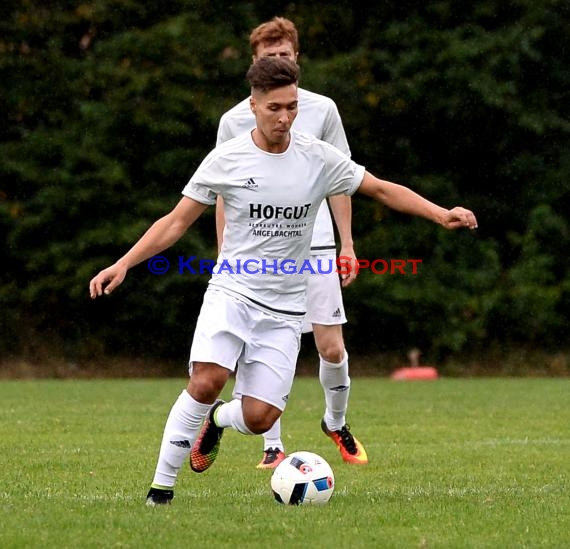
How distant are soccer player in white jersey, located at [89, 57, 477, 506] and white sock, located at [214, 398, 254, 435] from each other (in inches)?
0.7

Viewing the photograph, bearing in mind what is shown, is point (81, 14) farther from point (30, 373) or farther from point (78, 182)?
point (30, 373)

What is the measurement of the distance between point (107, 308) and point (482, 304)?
18.3 ft

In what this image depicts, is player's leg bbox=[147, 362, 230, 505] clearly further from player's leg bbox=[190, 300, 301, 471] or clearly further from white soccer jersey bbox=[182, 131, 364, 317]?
white soccer jersey bbox=[182, 131, 364, 317]

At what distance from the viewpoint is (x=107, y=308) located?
63.7ft

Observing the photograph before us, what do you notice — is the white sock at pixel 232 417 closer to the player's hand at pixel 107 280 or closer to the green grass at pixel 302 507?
the green grass at pixel 302 507

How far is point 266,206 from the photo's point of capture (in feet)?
19.4

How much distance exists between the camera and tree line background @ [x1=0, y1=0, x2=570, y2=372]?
19188 mm

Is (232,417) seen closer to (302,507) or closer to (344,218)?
(302,507)

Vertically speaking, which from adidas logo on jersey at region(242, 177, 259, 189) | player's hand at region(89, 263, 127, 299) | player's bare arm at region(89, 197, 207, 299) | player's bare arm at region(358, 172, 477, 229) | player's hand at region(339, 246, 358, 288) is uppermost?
adidas logo on jersey at region(242, 177, 259, 189)

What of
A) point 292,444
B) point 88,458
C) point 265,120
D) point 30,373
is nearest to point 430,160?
point 30,373

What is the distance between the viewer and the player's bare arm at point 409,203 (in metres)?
5.92

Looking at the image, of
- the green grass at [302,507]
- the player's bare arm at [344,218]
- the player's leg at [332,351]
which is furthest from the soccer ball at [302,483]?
the player's bare arm at [344,218]

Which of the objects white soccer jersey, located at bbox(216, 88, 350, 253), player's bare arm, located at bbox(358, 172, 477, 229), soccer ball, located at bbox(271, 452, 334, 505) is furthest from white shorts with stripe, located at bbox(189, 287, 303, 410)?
white soccer jersey, located at bbox(216, 88, 350, 253)

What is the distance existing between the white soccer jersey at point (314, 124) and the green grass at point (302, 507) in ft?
4.58
